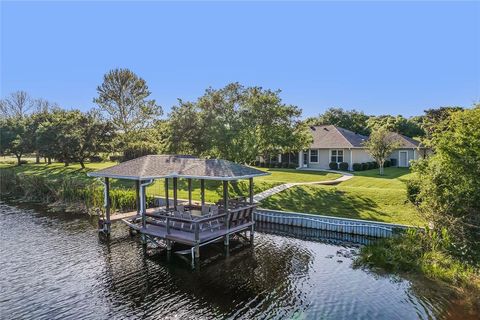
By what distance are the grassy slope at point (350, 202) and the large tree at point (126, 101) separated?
34.1 metres

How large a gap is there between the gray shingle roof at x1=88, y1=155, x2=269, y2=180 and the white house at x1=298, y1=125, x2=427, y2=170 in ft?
79.0

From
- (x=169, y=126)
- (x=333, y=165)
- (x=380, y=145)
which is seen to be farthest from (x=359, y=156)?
(x=169, y=126)

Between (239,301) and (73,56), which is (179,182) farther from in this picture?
(239,301)

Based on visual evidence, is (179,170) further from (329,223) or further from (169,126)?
(169,126)

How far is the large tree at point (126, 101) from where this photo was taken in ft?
171

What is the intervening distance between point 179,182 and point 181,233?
51.3ft

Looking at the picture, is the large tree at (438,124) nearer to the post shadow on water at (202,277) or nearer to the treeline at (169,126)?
the treeline at (169,126)

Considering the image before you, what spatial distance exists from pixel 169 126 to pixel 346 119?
Answer: 168ft

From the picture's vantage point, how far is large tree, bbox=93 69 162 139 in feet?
171

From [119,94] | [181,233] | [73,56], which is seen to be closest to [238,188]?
[181,233]

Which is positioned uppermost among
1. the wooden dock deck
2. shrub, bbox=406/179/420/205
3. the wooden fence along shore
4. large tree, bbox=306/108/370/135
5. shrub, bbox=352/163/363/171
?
large tree, bbox=306/108/370/135

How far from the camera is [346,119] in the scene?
2721 inches

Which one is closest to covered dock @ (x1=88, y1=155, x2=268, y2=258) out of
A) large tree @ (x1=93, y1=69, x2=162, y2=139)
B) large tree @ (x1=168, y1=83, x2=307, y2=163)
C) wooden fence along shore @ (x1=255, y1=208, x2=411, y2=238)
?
wooden fence along shore @ (x1=255, y1=208, x2=411, y2=238)

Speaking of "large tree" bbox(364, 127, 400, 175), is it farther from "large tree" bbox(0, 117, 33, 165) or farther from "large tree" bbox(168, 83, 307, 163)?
"large tree" bbox(0, 117, 33, 165)
